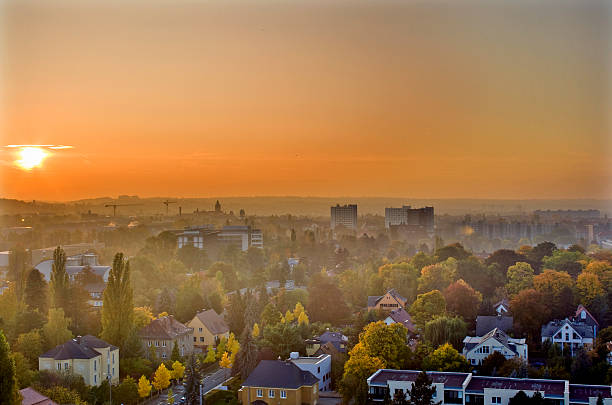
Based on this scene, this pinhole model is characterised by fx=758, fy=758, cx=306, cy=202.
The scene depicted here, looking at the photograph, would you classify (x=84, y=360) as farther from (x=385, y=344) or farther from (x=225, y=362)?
(x=385, y=344)

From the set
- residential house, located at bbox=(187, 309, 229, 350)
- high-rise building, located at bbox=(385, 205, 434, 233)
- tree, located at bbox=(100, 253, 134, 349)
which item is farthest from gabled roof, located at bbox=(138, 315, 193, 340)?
high-rise building, located at bbox=(385, 205, 434, 233)

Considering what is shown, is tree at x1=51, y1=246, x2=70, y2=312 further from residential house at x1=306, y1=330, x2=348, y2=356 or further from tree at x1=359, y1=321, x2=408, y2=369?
tree at x1=359, y1=321, x2=408, y2=369

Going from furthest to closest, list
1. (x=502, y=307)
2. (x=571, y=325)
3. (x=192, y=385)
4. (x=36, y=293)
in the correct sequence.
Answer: (x=502, y=307) < (x=36, y=293) < (x=571, y=325) < (x=192, y=385)

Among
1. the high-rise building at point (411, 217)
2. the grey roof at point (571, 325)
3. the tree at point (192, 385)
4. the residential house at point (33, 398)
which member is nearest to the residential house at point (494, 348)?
the grey roof at point (571, 325)

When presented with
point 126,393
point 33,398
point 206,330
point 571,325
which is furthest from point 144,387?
point 571,325

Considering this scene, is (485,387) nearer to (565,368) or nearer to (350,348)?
(565,368)
